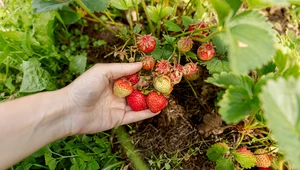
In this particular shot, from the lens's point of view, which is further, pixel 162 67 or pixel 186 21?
pixel 186 21

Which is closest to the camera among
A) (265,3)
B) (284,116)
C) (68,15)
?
(284,116)

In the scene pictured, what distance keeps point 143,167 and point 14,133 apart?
600 millimetres

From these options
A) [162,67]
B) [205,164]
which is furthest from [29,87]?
[205,164]

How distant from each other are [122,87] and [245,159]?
0.59 m

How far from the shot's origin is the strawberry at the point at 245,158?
145 cm

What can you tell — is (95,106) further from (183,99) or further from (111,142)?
(183,99)

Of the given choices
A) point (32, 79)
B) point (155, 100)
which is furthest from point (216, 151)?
point (32, 79)

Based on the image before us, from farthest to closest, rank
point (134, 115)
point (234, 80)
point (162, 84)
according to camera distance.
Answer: point (134, 115), point (162, 84), point (234, 80)

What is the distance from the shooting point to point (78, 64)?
5.91ft

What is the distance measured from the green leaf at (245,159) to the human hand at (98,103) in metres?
0.42

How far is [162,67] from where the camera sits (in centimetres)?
140

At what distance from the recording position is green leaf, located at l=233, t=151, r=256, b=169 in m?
1.45

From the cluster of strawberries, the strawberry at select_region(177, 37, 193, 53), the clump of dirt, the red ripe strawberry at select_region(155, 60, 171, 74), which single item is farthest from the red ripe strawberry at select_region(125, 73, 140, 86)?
the clump of dirt

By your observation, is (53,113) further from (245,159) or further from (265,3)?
(265,3)
